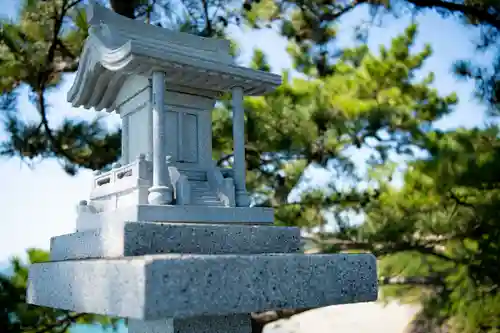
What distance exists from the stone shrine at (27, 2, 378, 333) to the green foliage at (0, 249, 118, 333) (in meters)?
2.27

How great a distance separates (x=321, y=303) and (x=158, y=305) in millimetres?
594

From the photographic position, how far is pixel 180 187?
1956 millimetres

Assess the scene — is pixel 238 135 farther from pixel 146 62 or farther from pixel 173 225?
pixel 173 225

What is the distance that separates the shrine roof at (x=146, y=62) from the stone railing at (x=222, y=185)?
411 millimetres

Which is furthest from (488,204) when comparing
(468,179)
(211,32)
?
(211,32)

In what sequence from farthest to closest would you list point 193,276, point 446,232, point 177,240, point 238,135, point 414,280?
point 414,280 < point 446,232 < point 238,135 < point 177,240 < point 193,276

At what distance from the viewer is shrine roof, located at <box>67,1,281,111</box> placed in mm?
1942

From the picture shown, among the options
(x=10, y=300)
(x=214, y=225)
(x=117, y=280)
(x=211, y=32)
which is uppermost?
(x=211, y=32)

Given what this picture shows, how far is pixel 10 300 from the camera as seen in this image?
4.08 meters

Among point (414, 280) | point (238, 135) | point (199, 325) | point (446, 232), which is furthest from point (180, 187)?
point (414, 280)

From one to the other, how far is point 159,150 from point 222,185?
1.11 feet

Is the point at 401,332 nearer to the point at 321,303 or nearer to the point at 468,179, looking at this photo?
the point at 468,179

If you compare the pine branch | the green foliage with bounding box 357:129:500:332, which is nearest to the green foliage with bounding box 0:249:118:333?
the green foliage with bounding box 357:129:500:332

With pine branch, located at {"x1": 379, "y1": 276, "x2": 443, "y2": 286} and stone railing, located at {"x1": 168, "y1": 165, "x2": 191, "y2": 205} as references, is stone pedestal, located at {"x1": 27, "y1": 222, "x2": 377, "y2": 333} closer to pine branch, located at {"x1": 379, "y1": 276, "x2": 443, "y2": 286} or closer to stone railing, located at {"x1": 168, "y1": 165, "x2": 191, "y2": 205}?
stone railing, located at {"x1": 168, "y1": 165, "x2": 191, "y2": 205}
